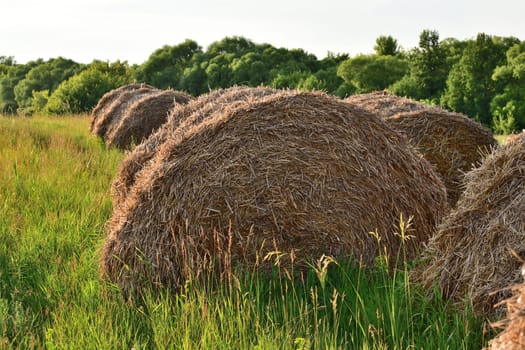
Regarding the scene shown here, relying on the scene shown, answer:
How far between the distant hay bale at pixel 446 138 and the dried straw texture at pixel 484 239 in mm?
4026

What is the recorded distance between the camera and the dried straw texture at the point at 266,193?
4543mm

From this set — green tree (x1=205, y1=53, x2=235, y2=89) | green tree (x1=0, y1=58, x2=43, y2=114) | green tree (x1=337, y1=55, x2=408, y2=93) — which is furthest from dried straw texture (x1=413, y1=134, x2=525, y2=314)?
green tree (x1=0, y1=58, x2=43, y2=114)

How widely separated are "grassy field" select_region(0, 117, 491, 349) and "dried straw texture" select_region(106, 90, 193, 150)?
6.92 m

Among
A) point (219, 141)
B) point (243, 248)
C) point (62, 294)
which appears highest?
point (219, 141)

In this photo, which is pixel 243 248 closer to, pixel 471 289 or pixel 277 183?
pixel 277 183

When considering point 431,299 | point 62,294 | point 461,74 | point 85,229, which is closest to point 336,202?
point 431,299

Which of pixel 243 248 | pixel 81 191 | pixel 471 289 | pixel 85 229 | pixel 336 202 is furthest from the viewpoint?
pixel 81 191

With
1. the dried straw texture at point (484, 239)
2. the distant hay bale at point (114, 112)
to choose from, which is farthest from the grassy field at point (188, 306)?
the distant hay bale at point (114, 112)

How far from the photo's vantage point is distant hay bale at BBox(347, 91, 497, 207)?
25.5 feet

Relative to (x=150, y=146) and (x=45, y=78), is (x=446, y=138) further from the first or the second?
(x=45, y=78)

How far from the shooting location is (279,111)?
4.94 m

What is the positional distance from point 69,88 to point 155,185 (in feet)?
138

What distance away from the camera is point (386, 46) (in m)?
48.7

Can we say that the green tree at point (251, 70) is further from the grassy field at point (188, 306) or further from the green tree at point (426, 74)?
the grassy field at point (188, 306)
